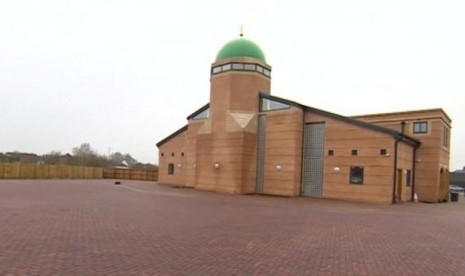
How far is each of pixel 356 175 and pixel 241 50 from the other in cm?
1237

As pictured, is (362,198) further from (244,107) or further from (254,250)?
(254,250)

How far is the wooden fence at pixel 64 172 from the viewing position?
4856cm

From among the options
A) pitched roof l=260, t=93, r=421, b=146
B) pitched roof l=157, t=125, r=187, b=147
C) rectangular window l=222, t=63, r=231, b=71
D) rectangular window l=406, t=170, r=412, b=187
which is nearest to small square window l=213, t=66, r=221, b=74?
rectangular window l=222, t=63, r=231, b=71

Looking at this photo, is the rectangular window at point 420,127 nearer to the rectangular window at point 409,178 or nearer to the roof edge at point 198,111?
the rectangular window at point 409,178

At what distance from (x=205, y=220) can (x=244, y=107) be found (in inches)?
714

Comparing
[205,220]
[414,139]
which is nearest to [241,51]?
[414,139]

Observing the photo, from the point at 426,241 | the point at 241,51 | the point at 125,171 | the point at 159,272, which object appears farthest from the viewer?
the point at 125,171

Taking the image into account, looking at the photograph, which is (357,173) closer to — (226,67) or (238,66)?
(238,66)

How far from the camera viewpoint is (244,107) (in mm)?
31516

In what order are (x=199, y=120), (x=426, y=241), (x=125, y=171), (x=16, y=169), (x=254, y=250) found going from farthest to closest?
(x=125, y=171), (x=16, y=169), (x=199, y=120), (x=426, y=241), (x=254, y=250)

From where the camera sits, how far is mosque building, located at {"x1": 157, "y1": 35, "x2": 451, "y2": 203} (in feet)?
85.8

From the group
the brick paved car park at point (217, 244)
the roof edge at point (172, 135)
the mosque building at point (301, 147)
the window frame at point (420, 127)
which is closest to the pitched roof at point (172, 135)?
the roof edge at point (172, 135)

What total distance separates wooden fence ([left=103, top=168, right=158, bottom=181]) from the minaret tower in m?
25.8

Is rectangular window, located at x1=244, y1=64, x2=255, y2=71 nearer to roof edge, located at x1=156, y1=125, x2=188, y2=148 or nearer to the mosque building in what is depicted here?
the mosque building
